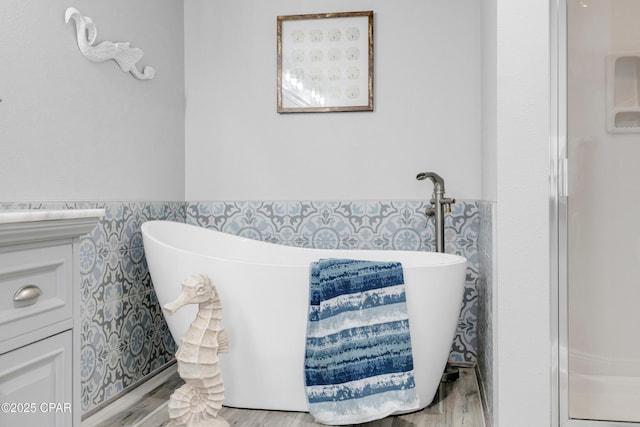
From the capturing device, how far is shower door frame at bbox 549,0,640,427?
1.85 m

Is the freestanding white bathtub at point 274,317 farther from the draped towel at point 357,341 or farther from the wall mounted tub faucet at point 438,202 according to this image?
the wall mounted tub faucet at point 438,202

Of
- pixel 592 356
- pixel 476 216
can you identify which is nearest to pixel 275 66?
pixel 476 216

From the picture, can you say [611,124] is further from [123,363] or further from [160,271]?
[123,363]

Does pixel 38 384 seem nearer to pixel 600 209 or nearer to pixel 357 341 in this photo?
pixel 357 341

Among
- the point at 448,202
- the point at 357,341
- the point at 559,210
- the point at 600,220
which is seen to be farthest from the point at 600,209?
the point at 357,341

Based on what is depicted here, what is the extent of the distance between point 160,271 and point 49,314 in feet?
3.69

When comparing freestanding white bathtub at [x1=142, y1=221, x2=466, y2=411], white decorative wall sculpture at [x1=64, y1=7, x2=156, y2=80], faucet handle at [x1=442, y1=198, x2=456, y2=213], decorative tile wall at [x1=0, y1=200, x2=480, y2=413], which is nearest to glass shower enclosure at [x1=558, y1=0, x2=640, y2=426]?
freestanding white bathtub at [x1=142, y1=221, x2=466, y2=411]

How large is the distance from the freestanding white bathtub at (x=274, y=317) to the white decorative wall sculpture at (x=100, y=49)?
821 millimetres

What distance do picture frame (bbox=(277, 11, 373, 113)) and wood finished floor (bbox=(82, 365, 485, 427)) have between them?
61.5 inches

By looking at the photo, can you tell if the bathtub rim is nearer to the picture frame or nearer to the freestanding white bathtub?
the freestanding white bathtub

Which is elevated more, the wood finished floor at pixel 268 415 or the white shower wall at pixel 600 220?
the white shower wall at pixel 600 220

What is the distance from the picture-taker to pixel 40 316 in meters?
1.13

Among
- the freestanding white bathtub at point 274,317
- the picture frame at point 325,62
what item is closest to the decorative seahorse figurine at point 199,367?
the freestanding white bathtub at point 274,317

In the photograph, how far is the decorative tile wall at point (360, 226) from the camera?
290cm
